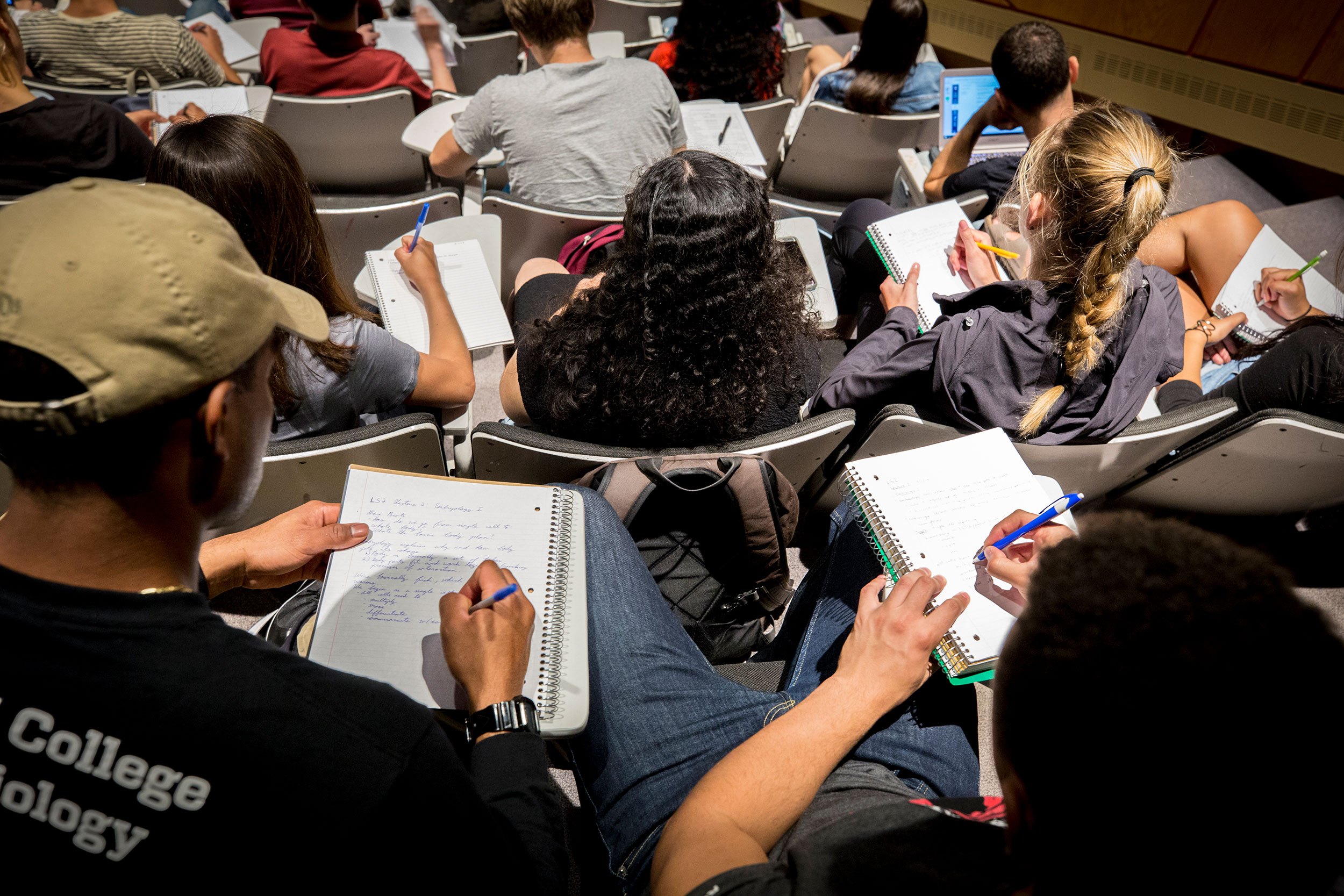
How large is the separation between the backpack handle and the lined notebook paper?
2.41 ft

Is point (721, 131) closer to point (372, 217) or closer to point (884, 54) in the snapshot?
point (884, 54)

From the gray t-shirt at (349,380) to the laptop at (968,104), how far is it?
7.75 ft

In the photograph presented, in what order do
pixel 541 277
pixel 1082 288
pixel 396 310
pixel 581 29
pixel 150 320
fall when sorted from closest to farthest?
pixel 150 320
pixel 1082 288
pixel 396 310
pixel 541 277
pixel 581 29

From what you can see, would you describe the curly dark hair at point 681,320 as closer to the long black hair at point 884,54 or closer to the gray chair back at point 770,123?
the gray chair back at point 770,123

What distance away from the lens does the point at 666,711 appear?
1.16m

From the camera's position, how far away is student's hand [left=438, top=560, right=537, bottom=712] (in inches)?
36.1

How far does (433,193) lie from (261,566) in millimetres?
1366

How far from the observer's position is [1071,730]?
1.68 feet

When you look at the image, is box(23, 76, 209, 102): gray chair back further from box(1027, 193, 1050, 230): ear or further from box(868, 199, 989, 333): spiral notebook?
box(1027, 193, 1050, 230): ear

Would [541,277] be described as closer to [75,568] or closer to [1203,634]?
[75,568]

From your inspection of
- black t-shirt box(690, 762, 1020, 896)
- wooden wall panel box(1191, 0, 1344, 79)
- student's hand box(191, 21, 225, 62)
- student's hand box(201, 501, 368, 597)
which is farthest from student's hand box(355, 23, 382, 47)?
wooden wall panel box(1191, 0, 1344, 79)

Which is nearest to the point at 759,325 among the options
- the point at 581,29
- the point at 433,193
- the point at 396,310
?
the point at 396,310

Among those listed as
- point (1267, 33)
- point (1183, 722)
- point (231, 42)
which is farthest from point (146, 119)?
point (1267, 33)

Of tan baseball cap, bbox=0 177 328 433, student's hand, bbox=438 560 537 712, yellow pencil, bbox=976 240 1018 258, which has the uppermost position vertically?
tan baseball cap, bbox=0 177 328 433
